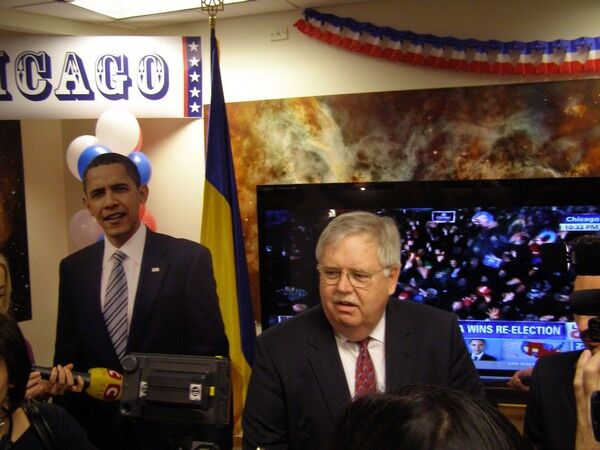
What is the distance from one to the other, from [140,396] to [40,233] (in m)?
3.27

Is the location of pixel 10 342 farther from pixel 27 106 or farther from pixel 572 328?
pixel 572 328

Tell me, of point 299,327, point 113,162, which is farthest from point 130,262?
point 299,327

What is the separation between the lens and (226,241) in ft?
10.5

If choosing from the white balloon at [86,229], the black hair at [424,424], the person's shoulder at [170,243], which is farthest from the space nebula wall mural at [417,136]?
the black hair at [424,424]

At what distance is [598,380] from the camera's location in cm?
99

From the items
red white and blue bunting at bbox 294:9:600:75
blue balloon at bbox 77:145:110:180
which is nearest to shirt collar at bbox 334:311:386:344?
blue balloon at bbox 77:145:110:180

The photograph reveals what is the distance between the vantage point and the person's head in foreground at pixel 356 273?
6.00ft

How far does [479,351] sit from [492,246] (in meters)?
0.54

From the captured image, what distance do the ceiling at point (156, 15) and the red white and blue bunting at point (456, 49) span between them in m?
0.12

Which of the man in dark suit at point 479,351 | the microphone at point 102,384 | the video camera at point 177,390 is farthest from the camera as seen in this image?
the man in dark suit at point 479,351

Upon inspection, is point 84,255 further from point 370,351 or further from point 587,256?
point 587,256

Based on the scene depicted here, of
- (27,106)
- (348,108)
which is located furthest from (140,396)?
(348,108)

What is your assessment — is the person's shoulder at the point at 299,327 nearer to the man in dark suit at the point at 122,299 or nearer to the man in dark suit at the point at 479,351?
the man in dark suit at the point at 122,299

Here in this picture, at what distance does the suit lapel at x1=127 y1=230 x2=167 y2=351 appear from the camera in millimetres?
2801
